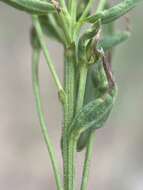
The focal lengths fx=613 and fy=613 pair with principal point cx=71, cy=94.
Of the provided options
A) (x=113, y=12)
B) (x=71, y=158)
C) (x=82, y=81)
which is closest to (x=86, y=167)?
(x=71, y=158)

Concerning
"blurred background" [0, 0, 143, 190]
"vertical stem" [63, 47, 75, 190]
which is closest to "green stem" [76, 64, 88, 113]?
"vertical stem" [63, 47, 75, 190]

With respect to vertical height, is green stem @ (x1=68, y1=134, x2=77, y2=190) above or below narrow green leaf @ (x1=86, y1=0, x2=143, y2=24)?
below

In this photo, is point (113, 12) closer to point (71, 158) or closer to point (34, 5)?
point (34, 5)

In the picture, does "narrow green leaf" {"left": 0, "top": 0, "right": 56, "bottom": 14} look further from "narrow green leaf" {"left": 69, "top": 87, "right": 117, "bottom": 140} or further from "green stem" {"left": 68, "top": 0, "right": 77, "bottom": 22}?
"narrow green leaf" {"left": 69, "top": 87, "right": 117, "bottom": 140}

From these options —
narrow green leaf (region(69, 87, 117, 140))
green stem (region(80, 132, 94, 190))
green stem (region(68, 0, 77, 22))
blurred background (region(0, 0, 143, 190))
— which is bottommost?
blurred background (region(0, 0, 143, 190))

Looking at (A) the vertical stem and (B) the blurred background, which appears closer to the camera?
(A) the vertical stem

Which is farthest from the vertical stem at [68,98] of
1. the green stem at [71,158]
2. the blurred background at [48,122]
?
the blurred background at [48,122]
